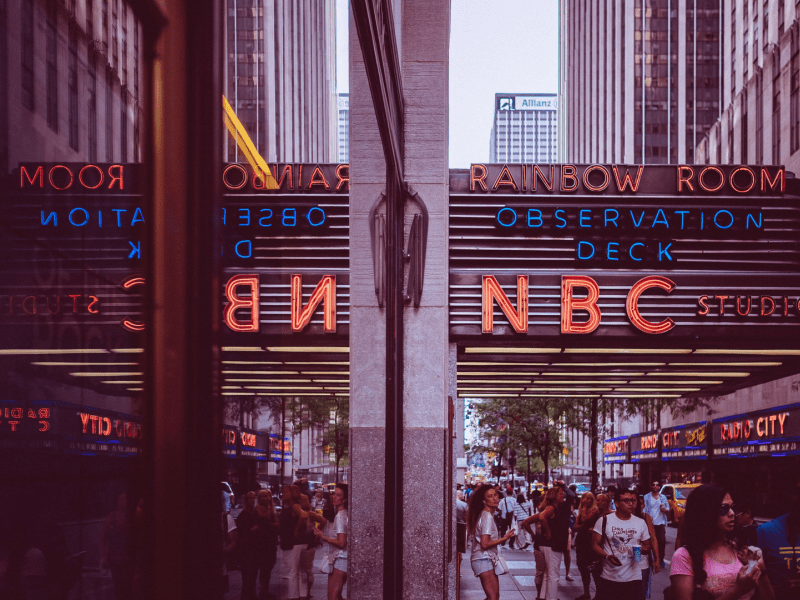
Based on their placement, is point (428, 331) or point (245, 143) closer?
point (245, 143)

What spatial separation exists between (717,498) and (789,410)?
2935 cm

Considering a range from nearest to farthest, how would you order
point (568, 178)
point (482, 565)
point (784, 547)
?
1. point (784, 547)
2. point (482, 565)
3. point (568, 178)

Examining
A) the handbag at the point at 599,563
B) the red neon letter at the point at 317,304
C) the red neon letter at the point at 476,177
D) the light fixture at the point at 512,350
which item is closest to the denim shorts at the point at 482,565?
the handbag at the point at 599,563

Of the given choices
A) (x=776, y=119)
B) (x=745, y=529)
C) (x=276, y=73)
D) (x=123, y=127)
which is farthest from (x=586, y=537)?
(x=776, y=119)

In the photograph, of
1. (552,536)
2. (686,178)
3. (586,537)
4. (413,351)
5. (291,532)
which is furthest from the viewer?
(686,178)

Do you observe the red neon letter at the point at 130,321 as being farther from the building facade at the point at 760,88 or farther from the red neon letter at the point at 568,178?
the building facade at the point at 760,88

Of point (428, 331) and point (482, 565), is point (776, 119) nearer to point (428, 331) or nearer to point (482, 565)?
point (482, 565)

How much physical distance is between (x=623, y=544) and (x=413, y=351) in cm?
322

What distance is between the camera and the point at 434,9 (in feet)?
29.9

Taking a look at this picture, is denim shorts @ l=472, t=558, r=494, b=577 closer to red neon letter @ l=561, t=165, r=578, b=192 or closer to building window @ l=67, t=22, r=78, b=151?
red neon letter @ l=561, t=165, r=578, b=192

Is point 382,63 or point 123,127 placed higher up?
point 382,63

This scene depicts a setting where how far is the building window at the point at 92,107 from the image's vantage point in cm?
107

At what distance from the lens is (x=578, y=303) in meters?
14.1

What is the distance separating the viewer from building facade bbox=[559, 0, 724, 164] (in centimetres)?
10456
